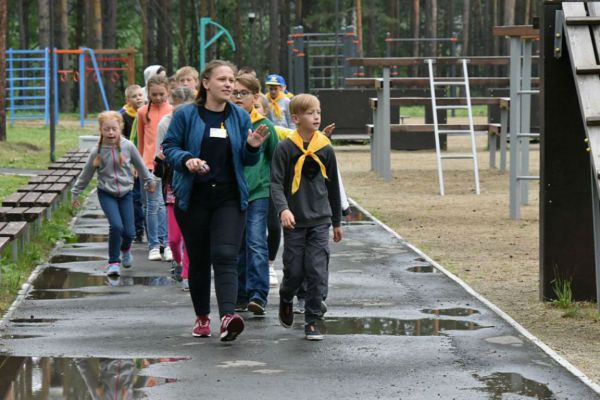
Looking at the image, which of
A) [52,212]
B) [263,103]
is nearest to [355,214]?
[52,212]

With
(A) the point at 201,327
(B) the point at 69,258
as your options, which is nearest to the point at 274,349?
(A) the point at 201,327

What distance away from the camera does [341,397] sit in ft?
20.7

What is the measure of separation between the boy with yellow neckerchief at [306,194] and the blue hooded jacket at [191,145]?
439 millimetres

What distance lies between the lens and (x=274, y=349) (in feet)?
24.9

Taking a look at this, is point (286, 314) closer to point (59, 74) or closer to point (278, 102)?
point (278, 102)

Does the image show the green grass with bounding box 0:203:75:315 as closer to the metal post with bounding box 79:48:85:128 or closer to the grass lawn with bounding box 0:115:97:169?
the grass lawn with bounding box 0:115:97:169

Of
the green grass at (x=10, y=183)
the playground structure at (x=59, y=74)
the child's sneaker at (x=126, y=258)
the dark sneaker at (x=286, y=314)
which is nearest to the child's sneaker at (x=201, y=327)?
the dark sneaker at (x=286, y=314)

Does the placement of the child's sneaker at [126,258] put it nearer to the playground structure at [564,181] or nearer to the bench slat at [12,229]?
the bench slat at [12,229]

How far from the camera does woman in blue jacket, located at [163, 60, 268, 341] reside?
7637 millimetres

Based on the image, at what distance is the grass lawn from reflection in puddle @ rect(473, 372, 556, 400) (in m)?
17.1

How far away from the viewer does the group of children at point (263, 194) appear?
26.1 ft

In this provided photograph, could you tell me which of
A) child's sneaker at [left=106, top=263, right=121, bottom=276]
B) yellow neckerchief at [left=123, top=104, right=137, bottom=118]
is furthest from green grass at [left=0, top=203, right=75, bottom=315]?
yellow neckerchief at [left=123, top=104, right=137, bottom=118]

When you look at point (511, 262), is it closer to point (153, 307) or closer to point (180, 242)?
point (180, 242)

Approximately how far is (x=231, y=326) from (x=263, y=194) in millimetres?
1499
